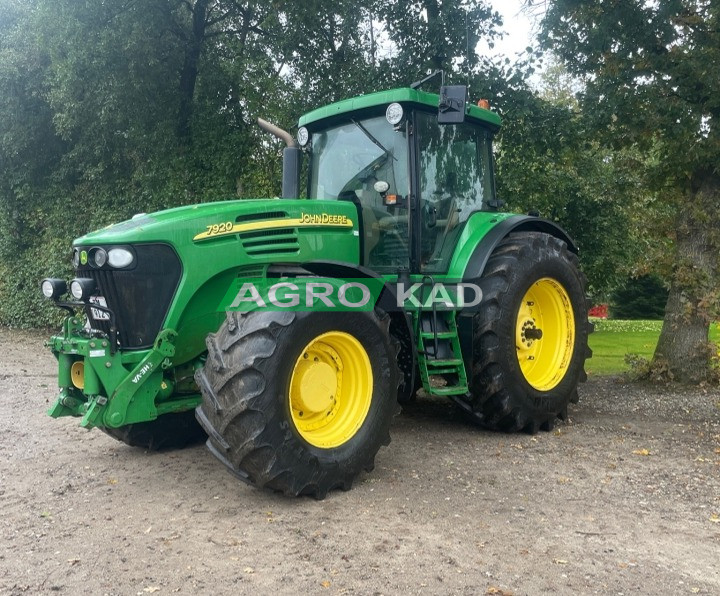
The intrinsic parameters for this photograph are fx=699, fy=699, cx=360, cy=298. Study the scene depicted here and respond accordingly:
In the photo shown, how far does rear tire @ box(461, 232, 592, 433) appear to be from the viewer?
5.56 metres

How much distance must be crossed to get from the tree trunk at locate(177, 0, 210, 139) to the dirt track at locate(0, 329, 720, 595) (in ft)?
24.7

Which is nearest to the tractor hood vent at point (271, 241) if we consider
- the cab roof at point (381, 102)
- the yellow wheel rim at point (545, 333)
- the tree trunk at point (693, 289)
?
the cab roof at point (381, 102)

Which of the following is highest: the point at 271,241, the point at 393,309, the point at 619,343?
the point at 271,241

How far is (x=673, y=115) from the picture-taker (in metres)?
7.32

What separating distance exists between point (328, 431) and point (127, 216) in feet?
31.3

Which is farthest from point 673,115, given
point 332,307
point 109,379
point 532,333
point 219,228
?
point 109,379

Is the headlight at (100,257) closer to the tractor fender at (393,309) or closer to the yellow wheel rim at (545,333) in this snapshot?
the tractor fender at (393,309)

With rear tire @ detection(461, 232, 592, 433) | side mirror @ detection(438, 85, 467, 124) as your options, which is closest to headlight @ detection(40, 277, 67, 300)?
side mirror @ detection(438, 85, 467, 124)

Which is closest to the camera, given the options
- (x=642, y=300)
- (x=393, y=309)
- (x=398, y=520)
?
(x=398, y=520)

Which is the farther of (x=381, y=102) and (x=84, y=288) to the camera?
(x=381, y=102)

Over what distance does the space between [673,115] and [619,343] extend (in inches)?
297

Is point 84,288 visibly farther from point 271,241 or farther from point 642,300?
point 642,300

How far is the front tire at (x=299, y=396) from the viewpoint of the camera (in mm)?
3879

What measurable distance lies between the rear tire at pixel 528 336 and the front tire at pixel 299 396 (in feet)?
4.10
